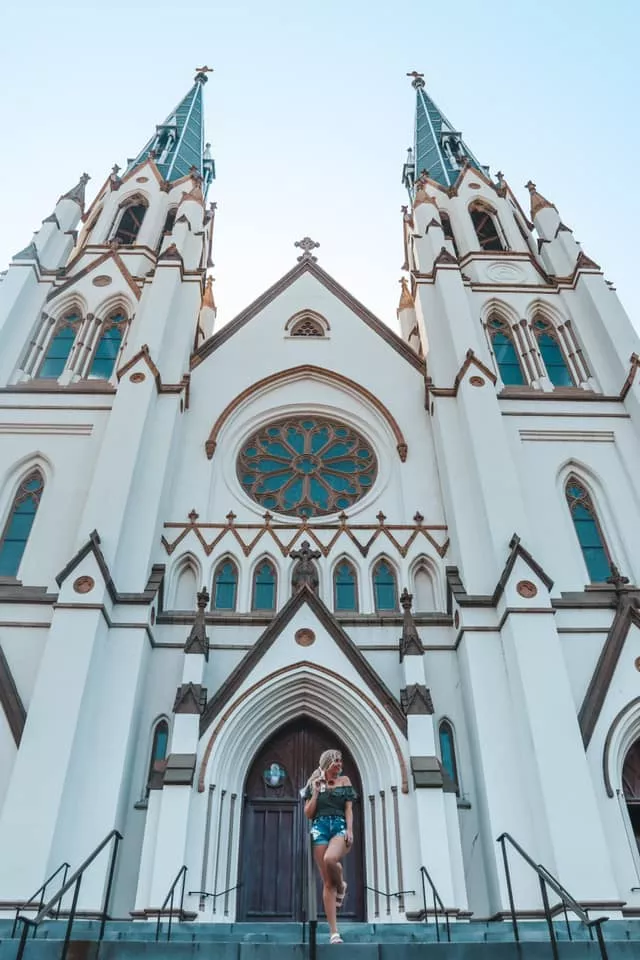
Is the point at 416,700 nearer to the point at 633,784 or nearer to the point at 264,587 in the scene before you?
the point at 633,784

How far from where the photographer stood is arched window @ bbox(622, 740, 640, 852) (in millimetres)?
11305

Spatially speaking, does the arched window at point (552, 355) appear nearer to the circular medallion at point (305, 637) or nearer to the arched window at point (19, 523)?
the circular medallion at point (305, 637)

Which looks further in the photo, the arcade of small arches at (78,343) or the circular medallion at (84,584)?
the arcade of small arches at (78,343)

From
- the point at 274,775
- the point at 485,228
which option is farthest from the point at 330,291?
the point at 274,775

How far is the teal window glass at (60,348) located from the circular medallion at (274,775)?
10306 millimetres

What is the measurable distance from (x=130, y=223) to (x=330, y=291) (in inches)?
314

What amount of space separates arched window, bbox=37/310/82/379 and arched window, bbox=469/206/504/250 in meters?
11.6

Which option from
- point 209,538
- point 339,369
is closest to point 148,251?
point 339,369

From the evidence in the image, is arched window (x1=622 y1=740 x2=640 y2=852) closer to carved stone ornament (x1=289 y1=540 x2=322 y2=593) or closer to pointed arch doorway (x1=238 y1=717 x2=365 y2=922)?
pointed arch doorway (x1=238 y1=717 x2=365 y2=922)

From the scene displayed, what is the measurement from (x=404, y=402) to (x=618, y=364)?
478 cm

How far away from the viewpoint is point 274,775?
11.9m

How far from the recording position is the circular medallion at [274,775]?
1188cm

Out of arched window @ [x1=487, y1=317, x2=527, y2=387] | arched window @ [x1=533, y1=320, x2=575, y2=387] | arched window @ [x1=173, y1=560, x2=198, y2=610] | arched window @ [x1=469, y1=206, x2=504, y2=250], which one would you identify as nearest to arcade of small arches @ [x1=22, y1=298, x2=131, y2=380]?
arched window @ [x1=173, y1=560, x2=198, y2=610]

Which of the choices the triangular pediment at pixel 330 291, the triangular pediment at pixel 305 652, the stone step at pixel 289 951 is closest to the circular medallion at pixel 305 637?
the triangular pediment at pixel 305 652
